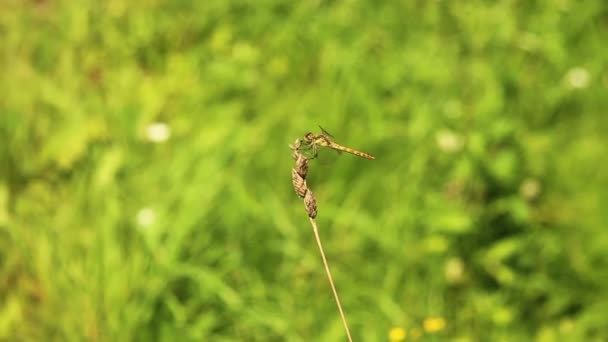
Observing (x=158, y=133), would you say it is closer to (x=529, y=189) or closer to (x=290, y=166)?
(x=290, y=166)

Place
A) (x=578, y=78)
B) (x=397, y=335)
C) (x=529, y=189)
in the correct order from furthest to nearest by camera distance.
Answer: (x=578, y=78) < (x=529, y=189) < (x=397, y=335)

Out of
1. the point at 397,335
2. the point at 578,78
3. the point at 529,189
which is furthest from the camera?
the point at 578,78

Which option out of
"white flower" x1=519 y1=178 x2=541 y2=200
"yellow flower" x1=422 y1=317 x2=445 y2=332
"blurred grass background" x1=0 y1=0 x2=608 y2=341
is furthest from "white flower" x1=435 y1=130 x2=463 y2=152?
"yellow flower" x1=422 y1=317 x2=445 y2=332

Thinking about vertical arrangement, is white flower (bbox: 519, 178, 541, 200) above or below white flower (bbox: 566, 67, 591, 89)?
below

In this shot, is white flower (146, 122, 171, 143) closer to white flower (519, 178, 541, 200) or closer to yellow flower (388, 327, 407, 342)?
yellow flower (388, 327, 407, 342)

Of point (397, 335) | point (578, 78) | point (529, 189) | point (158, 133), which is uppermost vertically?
point (578, 78)

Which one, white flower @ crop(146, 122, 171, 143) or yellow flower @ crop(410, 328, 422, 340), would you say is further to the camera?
white flower @ crop(146, 122, 171, 143)

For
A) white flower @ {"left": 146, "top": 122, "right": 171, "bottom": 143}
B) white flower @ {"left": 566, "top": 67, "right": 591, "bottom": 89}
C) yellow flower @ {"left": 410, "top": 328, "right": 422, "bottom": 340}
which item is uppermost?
white flower @ {"left": 566, "top": 67, "right": 591, "bottom": 89}

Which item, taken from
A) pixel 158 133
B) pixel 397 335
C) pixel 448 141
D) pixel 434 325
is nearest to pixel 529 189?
pixel 448 141
